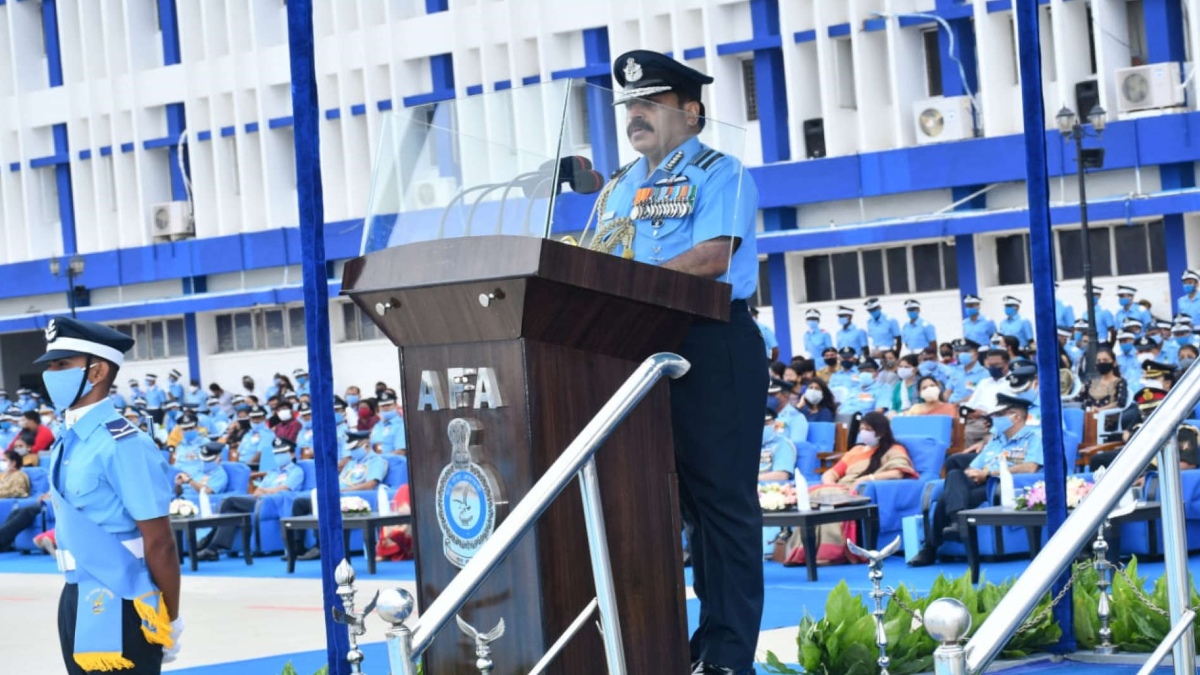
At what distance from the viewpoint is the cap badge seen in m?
4.36

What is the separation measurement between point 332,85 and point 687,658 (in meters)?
31.7

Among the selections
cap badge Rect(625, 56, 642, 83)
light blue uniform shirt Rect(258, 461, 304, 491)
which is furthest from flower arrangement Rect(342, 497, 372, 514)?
cap badge Rect(625, 56, 642, 83)

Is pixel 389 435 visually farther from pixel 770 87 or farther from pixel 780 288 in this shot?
pixel 770 87

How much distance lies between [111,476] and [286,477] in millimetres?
13723

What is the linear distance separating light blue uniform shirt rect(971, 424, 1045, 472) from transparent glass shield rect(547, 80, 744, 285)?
8.56 meters

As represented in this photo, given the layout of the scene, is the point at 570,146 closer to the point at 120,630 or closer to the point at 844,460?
the point at 120,630

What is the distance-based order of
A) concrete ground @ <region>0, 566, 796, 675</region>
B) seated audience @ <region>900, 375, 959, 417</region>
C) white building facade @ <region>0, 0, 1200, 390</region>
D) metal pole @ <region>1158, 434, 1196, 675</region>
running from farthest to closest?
white building facade @ <region>0, 0, 1200, 390</region> → seated audience @ <region>900, 375, 959, 417</region> → concrete ground @ <region>0, 566, 796, 675</region> → metal pole @ <region>1158, 434, 1196, 675</region>

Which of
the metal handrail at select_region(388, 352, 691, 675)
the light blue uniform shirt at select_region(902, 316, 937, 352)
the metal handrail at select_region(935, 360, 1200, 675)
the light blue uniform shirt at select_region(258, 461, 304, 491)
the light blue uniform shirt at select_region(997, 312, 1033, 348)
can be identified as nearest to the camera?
the metal handrail at select_region(935, 360, 1200, 675)

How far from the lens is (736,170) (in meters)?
4.32

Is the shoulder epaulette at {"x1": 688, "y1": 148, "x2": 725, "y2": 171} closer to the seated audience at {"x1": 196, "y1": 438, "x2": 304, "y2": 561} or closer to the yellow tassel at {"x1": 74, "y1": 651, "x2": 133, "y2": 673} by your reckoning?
the yellow tassel at {"x1": 74, "y1": 651, "x2": 133, "y2": 673}

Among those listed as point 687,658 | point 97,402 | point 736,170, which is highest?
point 736,170

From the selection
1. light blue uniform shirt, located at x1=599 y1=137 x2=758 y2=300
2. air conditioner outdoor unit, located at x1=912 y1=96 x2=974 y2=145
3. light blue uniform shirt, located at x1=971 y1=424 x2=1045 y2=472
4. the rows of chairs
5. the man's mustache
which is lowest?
the rows of chairs

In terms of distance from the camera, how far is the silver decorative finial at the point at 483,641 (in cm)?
379

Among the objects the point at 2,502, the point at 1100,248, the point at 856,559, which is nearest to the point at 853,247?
the point at 1100,248
